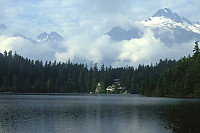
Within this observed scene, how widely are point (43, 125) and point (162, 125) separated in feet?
81.0

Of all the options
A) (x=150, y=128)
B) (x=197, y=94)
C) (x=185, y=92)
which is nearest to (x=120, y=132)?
(x=150, y=128)

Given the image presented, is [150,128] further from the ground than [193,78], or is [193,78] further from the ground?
[193,78]

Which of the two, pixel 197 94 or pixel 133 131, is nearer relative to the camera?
pixel 133 131

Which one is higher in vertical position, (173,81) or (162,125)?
(173,81)

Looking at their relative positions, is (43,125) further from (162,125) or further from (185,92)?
(185,92)

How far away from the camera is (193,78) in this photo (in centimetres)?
15775

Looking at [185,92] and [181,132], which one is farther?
[185,92]

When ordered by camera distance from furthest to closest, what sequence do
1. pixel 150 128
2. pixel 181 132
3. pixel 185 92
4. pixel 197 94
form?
pixel 185 92, pixel 197 94, pixel 150 128, pixel 181 132

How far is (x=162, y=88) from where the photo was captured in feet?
639

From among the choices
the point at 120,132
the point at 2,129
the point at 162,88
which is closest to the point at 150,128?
the point at 120,132

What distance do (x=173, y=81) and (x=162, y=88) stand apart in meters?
18.1

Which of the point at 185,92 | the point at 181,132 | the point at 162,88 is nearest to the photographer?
the point at 181,132

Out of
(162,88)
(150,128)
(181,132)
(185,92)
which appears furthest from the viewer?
(162,88)

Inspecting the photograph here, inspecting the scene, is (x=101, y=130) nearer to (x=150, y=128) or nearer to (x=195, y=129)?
(x=150, y=128)
